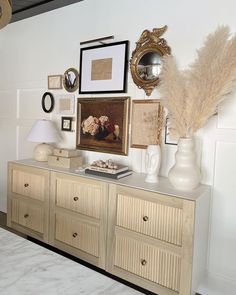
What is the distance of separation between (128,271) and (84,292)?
1.37m

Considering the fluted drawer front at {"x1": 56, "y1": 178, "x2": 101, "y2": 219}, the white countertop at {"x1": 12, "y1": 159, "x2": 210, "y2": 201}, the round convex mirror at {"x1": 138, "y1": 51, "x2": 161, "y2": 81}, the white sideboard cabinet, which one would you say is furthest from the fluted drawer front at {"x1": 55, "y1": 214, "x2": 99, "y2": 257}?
the round convex mirror at {"x1": 138, "y1": 51, "x2": 161, "y2": 81}

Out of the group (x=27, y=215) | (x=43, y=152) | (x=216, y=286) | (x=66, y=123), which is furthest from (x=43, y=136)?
(x=216, y=286)

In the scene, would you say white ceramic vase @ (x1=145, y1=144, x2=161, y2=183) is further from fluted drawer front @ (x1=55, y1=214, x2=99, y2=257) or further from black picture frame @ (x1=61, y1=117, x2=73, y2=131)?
black picture frame @ (x1=61, y1=117, x2=73, y2=131)

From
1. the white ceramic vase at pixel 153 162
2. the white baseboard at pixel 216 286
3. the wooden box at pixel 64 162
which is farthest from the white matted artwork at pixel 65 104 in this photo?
the white baseboard at pixel 216 286

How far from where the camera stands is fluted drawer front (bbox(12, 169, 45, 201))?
249cm

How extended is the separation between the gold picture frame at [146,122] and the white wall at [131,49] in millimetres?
86

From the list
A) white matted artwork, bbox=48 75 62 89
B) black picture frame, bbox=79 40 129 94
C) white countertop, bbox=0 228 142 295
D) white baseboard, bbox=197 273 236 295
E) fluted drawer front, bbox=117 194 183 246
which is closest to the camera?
white countertop, bbox=0 228 142 295

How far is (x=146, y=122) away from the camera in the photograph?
2307 mm

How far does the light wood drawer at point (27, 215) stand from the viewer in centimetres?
251

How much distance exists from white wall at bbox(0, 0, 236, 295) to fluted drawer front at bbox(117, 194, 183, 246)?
431mm

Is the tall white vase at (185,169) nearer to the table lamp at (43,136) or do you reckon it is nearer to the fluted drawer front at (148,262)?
the fluted drawer front at (148,262)

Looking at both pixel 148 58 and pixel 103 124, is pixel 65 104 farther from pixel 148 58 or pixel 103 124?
pixel 148 58

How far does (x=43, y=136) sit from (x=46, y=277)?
6.45ft

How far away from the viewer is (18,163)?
8.75 feet
